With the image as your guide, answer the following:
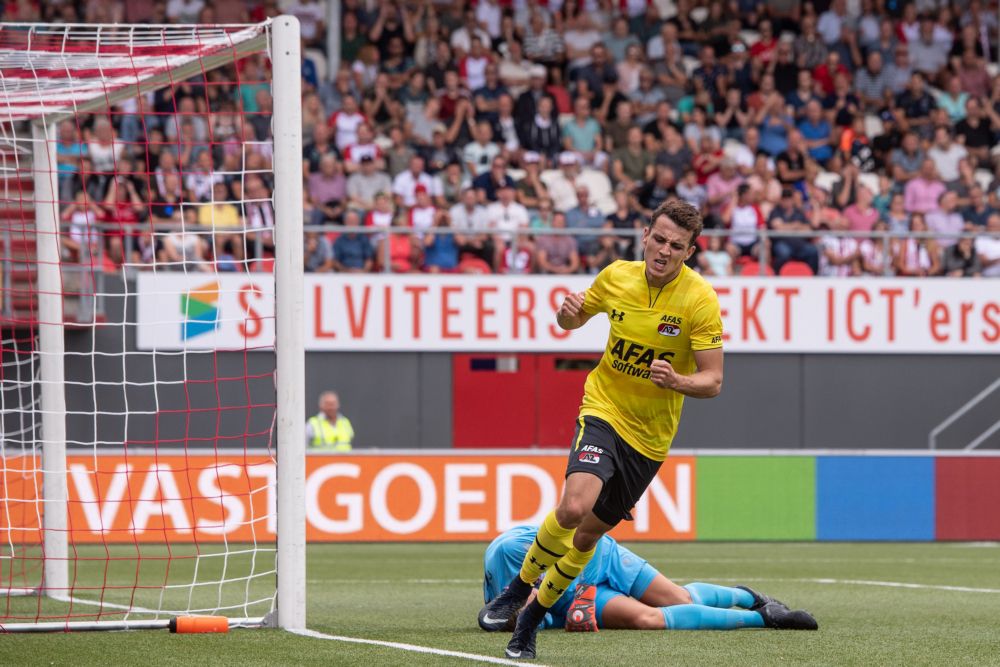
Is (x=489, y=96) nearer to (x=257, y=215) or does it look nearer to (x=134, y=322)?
(x=257, y=215)

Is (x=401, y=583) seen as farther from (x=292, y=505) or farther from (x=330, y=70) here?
(x=330, y=70)

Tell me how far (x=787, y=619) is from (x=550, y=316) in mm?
12602

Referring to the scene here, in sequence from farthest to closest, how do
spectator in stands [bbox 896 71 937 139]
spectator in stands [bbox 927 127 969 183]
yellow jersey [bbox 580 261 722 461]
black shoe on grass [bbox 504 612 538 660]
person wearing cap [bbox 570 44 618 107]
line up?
1. spectator in stands [bbox 896 71 937 139]
2. person wearing cap [bbox 570 44 618 107]
3. spectator in stands [bbox 927 127 969 183]
4. yellow jersey [bbox 580 261 722 461]
5. black shoe on grass [bbox 504 612 538 660]

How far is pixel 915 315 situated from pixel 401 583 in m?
11.4

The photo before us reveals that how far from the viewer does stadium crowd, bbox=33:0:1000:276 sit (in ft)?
64.1

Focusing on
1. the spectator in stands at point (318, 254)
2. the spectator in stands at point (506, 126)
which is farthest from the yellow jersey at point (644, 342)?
the spectator in stands at point (506, 126)

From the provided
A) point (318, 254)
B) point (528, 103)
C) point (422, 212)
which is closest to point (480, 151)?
point (528, 103)

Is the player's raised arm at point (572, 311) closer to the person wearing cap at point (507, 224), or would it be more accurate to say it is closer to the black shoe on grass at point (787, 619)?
the black shoe on grass at point (787, 619)

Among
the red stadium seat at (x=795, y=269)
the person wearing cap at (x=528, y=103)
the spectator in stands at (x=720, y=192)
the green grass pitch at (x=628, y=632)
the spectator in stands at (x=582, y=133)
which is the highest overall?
the person wearing cap at (x=528, y=103)

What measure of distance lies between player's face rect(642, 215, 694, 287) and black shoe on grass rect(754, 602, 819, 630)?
6.49 feet

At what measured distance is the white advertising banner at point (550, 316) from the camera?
773 inches

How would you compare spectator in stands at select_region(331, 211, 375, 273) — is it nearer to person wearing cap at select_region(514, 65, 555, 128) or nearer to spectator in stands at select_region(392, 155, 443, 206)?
spectator in stands at select_region(392, 155, 443, 206)

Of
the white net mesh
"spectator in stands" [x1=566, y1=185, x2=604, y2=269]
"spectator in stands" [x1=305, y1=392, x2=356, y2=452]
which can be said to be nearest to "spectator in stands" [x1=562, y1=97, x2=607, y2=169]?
"spectator in stands" [x1=566, y1=185, x2=604, y2=269]

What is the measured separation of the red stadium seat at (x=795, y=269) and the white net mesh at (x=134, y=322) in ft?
22.1
